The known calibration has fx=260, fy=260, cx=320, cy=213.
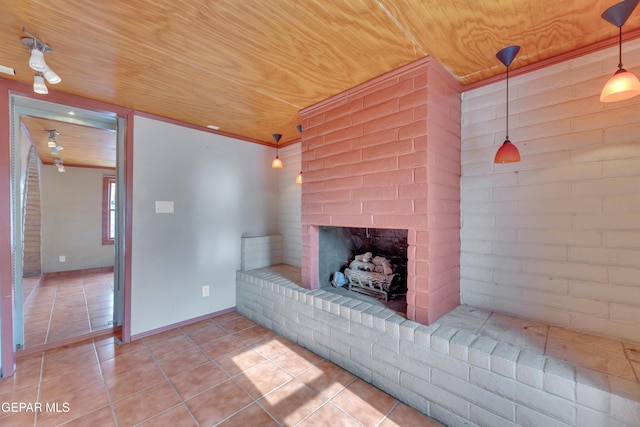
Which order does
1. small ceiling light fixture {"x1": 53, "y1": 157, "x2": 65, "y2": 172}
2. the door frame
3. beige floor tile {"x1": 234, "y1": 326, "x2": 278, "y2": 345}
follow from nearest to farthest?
the door frame, beige floor tile {"x1": 234, "y1": 326, "x2": 278, "y2": 345}, small ceiling light fixture {"x1": 53, "y1": 157, "x2": 65, "y2": 172}

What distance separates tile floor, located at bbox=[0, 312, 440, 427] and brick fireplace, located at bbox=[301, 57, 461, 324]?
79cm

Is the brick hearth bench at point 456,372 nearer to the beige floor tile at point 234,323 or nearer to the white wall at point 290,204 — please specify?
the beige floor tile at point 234,323

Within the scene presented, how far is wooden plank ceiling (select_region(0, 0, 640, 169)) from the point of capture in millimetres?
1336

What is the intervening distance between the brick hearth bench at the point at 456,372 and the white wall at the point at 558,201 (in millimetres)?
573

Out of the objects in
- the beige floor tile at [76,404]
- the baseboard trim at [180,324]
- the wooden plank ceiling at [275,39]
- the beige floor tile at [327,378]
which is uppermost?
the wooden plank ceiling at [275,39]

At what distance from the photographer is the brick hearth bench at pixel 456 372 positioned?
1.21m

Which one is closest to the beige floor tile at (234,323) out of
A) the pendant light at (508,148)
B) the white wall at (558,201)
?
the white wall at (558,201)

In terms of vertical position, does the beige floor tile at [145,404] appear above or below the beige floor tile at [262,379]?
below

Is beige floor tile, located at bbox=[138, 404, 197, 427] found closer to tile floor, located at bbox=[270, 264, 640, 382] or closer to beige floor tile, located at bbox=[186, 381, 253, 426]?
beige floor tile, located at bbox=[186, 381, 253, 426]

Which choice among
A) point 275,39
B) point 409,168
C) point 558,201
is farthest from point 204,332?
point 558,201

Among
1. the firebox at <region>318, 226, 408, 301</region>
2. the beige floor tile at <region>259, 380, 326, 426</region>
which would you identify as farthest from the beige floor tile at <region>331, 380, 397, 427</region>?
the firebox at <region>318, 226, 408, 301</region>

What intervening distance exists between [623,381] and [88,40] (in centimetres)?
336

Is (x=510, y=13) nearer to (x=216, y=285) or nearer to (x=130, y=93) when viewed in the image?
(x=130, y=93)

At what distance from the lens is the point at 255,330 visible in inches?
113
